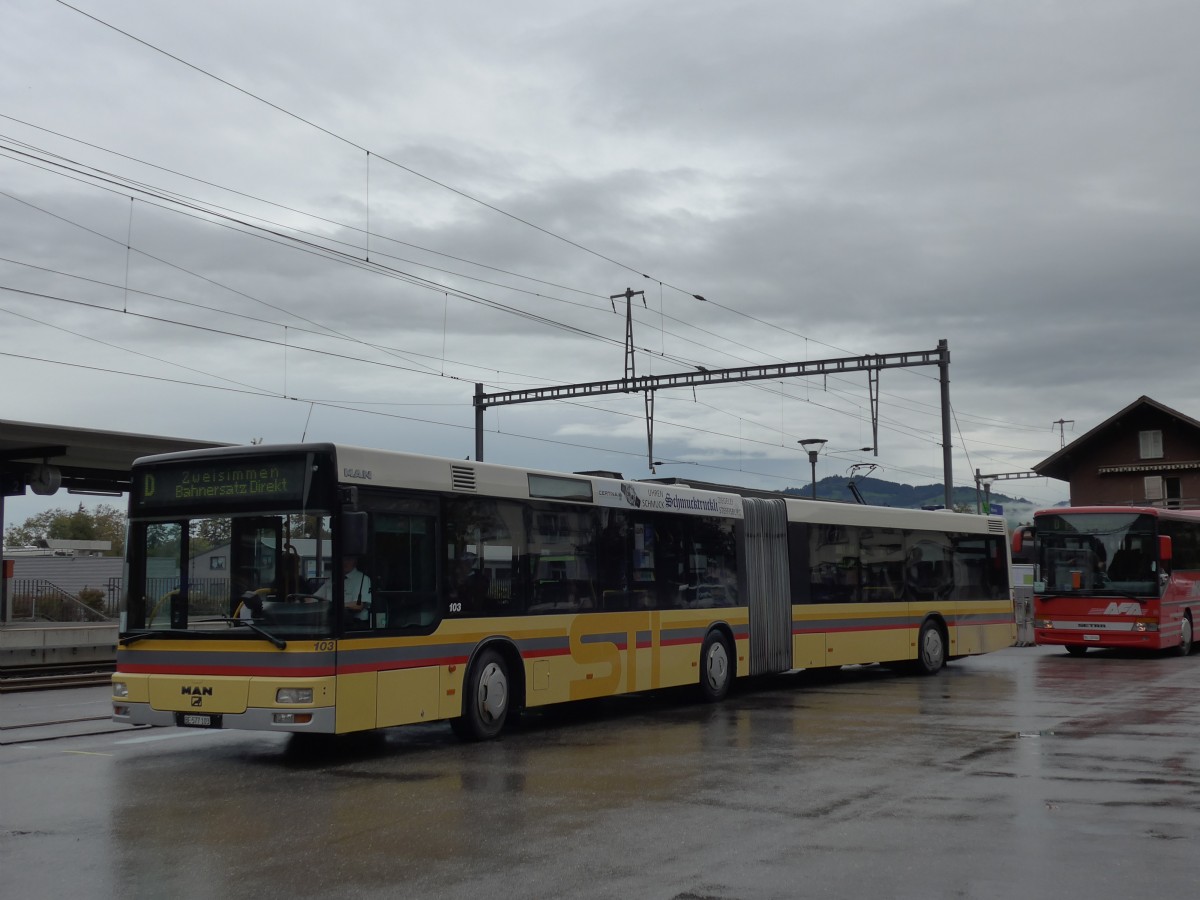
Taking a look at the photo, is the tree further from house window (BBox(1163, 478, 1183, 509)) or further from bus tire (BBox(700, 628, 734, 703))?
bus tire (BBox(700, 628, 734, 703))

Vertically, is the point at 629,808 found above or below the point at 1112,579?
below

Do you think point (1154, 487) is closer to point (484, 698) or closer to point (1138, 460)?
point (1138, 460)

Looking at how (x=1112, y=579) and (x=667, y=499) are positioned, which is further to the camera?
(x=1112, y=579)

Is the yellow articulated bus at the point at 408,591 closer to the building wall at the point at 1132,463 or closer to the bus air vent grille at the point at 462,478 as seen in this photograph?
the bus air vent grille at the point at 462,478

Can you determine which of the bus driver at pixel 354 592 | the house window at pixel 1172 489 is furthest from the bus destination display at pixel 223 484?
the house window at pixel 1172 489

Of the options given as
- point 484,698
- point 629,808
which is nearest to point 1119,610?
point 484,698

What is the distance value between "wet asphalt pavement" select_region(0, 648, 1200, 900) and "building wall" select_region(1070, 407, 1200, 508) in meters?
52.7

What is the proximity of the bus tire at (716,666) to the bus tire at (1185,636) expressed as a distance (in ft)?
46.9

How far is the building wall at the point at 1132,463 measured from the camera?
208 feet

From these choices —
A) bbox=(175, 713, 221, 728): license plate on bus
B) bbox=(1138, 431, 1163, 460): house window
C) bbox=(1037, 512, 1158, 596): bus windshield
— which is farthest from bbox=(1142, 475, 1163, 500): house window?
bbox=(175, 713, 221, 728): license plate on bus

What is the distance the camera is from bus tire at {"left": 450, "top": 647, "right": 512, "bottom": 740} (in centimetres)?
1285

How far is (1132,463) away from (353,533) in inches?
2395

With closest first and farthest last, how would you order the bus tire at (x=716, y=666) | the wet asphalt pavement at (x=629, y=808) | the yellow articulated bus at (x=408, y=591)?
Answer: the wet asphalt pavement at (x=629, y=808), the yellow articulated bus at (x=408, y=591), the bus tire at (x=716, y=666)

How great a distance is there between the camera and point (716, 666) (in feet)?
56.9
